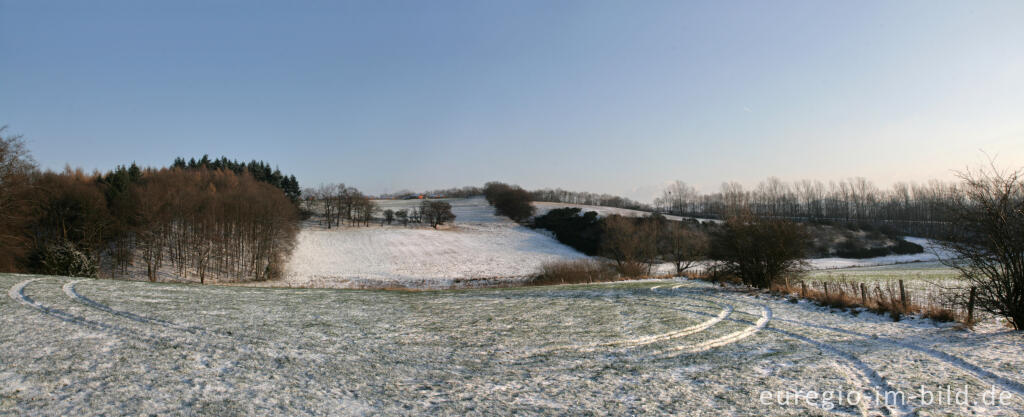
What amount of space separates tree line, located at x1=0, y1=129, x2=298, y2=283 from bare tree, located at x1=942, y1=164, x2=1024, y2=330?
4250 cm

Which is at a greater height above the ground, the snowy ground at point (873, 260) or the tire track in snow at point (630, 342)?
the tire track in snow at point (630, 342)

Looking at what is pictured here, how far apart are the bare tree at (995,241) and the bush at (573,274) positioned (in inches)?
1058

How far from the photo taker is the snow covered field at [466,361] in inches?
252

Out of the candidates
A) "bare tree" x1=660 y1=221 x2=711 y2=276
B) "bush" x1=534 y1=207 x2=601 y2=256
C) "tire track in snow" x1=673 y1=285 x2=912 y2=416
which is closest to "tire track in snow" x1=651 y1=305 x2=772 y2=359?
"tire track in snow" x1=673 y1=285 x2=912 y2=416

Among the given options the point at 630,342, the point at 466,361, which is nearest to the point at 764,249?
the point at 630,342

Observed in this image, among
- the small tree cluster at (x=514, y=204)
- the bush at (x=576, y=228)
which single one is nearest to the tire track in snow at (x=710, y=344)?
the bush at (x=576, y=228)

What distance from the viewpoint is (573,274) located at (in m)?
41.0

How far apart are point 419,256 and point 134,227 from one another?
3016cm

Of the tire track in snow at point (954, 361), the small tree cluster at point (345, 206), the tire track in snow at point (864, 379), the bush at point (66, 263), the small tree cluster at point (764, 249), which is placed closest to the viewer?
the tire track in snow at point (864, 379)

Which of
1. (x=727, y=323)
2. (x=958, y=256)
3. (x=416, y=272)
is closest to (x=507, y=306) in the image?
(x=727, y=323)

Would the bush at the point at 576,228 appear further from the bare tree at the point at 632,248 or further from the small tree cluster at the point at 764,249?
the small tree cluster at the point at 764,249

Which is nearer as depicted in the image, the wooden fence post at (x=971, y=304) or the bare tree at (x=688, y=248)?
the wooden fence post at (x=971, y=304)

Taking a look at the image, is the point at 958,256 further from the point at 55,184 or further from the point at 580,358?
the point at 55,184

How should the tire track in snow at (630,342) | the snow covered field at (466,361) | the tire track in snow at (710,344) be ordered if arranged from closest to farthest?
A: the snow covered field at (466,361), the tire track in snow at (710,344), the tire track in snow at (630,342)
